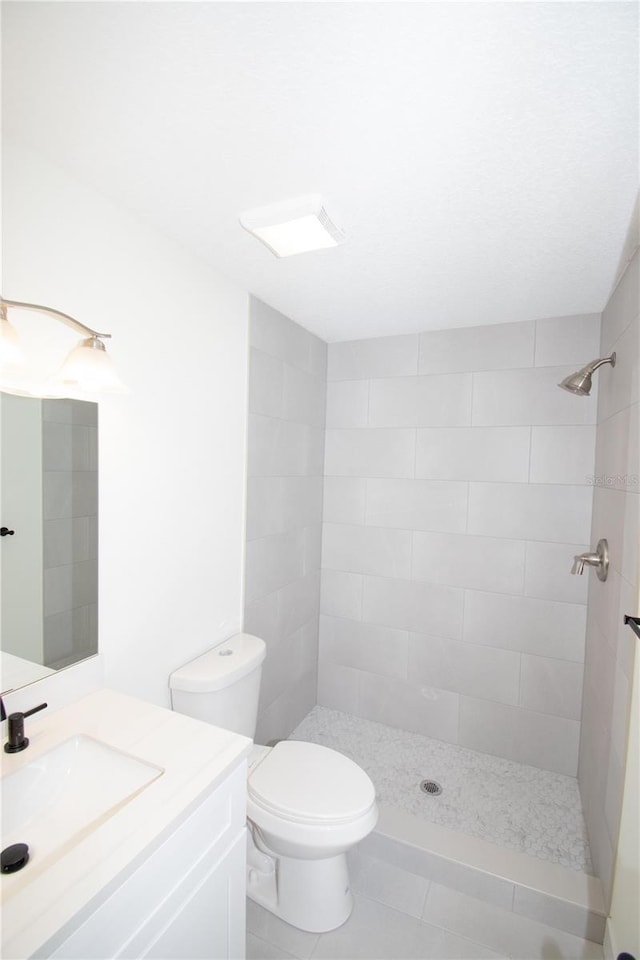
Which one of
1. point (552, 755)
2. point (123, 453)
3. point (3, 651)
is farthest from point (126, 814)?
point (552, 755)

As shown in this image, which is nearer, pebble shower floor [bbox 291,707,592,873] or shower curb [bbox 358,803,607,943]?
shower curb [bbox 358,803,607,943]

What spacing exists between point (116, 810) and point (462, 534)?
6.46ft

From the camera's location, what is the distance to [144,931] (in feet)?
2.84

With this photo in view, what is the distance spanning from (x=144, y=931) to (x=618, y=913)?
4.75ft

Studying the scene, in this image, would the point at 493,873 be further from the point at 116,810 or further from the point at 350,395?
the point at 350,395

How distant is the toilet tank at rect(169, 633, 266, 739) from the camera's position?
1613 millimetres

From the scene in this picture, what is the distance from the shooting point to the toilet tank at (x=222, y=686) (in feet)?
Result: 5.29

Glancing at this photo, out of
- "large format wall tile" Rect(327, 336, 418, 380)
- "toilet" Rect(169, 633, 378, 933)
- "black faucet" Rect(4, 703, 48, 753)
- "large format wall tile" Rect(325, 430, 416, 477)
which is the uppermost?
"large format wall tile" Rect(327, 336, 418, 380)

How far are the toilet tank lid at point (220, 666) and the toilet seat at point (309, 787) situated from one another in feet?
1.12

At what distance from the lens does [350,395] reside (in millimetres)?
2723

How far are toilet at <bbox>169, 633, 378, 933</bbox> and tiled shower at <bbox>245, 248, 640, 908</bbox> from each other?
44cm

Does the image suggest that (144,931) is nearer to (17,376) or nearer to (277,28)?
(17,376)

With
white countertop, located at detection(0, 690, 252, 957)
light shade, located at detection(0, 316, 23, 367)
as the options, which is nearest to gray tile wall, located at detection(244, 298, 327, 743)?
white countertop, located at detection(0, 690, 252, 957)

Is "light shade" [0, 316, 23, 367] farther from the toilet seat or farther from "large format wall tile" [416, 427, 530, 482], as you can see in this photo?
"large format wall tile" [416, 427, 530, 482]
